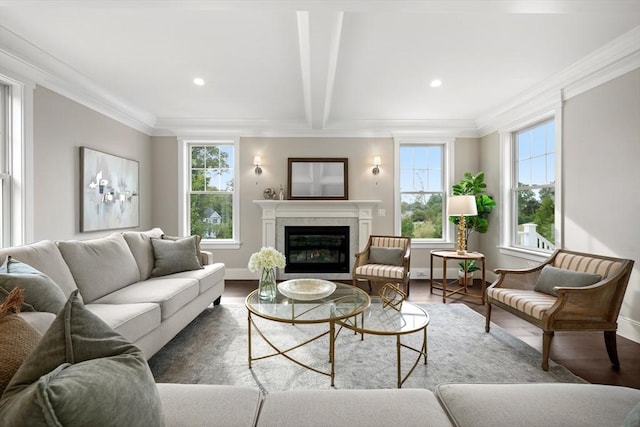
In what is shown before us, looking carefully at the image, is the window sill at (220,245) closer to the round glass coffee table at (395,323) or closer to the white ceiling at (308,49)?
the white ceiling at (308,49)

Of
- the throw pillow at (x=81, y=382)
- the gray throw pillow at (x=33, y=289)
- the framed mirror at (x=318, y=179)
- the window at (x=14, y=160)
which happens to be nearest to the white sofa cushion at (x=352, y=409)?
the throw pillow at (x=81, y=382)

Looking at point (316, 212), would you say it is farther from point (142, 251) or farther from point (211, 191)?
point (142, 251)

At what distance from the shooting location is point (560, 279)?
2.53 m

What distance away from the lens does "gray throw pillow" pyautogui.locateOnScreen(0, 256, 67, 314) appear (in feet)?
4.61

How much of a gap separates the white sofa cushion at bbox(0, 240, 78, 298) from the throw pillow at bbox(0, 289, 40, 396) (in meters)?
1.36

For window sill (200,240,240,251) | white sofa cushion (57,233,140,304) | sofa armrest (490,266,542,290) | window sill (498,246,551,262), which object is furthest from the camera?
window sill (200,240,240,251)

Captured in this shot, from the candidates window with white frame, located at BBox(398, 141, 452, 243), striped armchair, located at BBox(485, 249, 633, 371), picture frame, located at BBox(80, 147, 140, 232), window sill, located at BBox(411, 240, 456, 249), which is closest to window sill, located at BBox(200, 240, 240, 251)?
picture frame, located at BBox(80, 147, 140, 232)

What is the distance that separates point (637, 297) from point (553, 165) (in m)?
1.63

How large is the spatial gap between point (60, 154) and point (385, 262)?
3944mm

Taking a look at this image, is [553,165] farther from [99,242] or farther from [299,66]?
[99,242]

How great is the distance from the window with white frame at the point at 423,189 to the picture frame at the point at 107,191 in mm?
4112

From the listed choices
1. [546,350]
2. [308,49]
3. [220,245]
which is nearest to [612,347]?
[546,350]

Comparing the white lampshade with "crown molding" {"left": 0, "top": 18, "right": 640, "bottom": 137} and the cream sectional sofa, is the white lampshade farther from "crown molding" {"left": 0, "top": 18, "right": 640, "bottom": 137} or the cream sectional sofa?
the cream sectional sofa

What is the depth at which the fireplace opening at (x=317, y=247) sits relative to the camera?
4.88 meters
